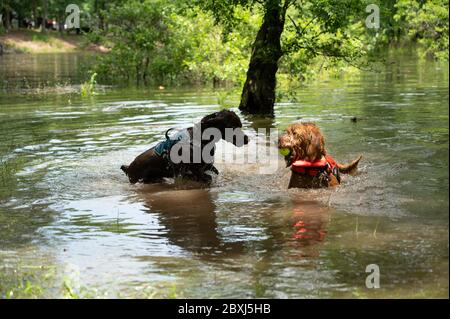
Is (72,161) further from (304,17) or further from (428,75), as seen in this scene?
(428,75)

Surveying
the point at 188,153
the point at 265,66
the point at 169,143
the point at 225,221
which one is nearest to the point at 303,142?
the point at 225,221

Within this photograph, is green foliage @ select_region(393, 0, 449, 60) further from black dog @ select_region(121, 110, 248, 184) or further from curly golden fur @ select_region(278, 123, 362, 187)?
curly golden fur @ select_region(278, 123, 362, 187)

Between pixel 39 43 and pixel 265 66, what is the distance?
6385 cm

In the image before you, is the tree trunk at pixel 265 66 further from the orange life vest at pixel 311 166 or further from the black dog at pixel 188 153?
the orange life vest at pixel 311 166

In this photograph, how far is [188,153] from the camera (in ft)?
31.4

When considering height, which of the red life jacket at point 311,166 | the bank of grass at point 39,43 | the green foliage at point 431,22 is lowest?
the red life jacket at point 311,166

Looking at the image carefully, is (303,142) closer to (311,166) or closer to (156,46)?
(311,166)

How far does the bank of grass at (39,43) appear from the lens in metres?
69.9

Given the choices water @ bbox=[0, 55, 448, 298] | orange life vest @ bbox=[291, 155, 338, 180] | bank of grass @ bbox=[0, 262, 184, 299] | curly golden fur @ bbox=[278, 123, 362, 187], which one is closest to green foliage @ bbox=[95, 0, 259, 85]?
water @ bbox=[0, 55, 448, 298]

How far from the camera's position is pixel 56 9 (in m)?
84.7

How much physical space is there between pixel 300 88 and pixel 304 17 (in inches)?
304

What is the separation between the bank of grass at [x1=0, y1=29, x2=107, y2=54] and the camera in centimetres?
6988

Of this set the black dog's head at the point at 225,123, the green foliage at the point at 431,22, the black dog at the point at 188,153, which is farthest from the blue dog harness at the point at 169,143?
the green foliage at the point at 431,22

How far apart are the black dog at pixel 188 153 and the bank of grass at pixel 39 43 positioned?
60.2 m
